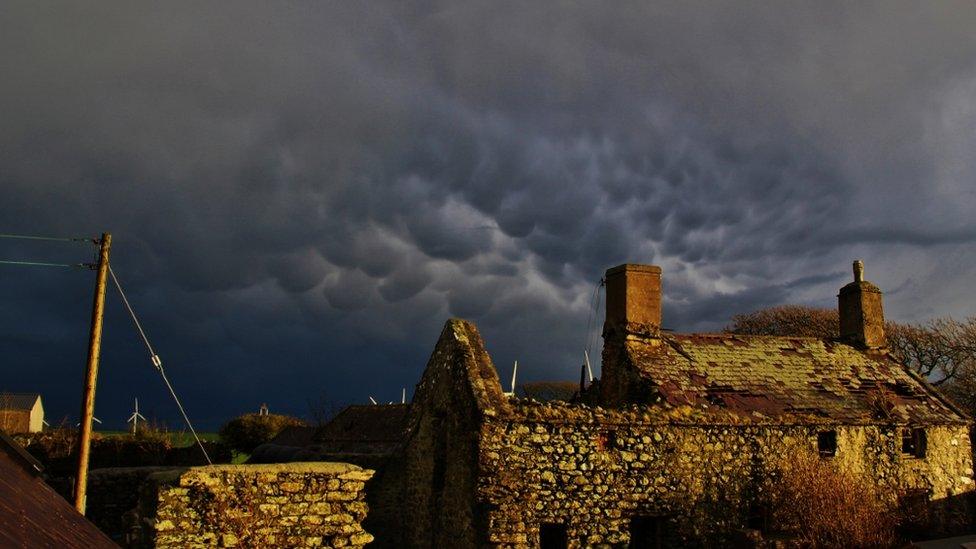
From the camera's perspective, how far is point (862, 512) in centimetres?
1647

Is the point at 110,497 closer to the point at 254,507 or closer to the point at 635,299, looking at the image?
the point at 254,507

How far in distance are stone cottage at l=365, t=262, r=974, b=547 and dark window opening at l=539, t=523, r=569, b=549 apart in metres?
0.04

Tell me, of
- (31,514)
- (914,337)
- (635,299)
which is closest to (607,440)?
(635,299)

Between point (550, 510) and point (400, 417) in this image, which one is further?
point (400, 417)

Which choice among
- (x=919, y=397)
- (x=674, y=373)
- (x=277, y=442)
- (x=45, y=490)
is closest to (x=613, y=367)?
(x=674, y=373)

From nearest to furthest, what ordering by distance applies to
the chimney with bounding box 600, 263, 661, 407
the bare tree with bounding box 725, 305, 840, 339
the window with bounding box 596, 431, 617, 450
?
the window with bounding box 596, 431, 617, 450 → the chimney with bounding box 600, 263, 661, 407 → the bare tree with bounding box 725, 305, 840, 339

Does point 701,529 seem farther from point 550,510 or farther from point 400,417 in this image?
point 400,417

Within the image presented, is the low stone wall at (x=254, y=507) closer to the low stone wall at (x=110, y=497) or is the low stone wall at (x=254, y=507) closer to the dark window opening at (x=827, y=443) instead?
the low stone wall at (x=110, y=497)

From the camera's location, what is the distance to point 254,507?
11234 millimetres

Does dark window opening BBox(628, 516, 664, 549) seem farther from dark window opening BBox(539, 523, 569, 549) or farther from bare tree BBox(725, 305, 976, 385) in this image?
bare tree BBox(725, 305, 976, 385)

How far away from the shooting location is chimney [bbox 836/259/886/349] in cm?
2511

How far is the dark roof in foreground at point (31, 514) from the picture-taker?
7.79ft

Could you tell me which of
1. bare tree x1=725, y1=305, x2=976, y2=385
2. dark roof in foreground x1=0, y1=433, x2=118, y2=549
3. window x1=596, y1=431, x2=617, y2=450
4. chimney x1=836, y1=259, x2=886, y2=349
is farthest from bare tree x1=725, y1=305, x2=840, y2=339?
dark roof in foreground x1=0, y1=433, x2=118, y2=549

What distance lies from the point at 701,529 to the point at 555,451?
431 cm
